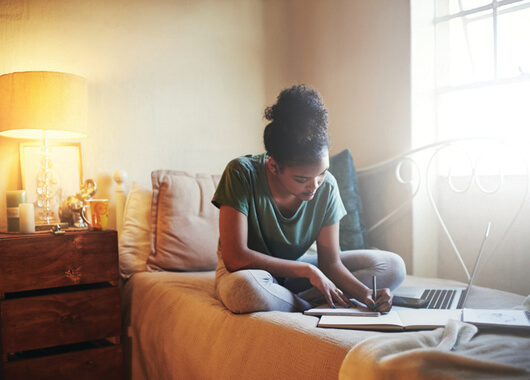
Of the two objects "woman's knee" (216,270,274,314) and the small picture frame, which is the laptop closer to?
"woman's knee" (216,270,274,314)

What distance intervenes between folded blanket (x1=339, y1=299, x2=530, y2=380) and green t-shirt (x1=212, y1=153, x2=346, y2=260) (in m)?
0.62

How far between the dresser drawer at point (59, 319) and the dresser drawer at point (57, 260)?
0.05 metres

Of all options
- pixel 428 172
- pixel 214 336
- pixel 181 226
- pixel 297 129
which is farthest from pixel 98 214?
pixel 428 172

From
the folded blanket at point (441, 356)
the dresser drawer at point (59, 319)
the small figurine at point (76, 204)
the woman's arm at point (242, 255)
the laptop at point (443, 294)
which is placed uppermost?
the small figurine at point (76, 204)

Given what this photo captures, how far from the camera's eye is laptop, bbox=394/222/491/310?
1350mm

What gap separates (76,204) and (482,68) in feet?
5.74

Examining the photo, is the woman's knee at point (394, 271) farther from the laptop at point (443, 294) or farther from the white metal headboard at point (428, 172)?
the white metal headboard at point (428, 172)

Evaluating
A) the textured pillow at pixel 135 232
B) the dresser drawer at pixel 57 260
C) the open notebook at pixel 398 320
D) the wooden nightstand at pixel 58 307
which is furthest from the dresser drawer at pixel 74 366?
the open notebook at pixel 398 320

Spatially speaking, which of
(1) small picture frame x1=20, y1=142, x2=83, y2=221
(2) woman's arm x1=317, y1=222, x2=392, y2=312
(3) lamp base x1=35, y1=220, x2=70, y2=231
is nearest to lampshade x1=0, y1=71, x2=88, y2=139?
(1) small picture frame x1=20, y1=142, x2=83, y2=221

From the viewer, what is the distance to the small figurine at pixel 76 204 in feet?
6.21

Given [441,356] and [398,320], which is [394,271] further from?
[441,356]

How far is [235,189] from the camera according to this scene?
4.67ft

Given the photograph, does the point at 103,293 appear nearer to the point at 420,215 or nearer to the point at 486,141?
the point at 420,215

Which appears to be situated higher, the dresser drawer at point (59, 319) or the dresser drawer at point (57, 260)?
the dresser drawer at point (57, 260)
